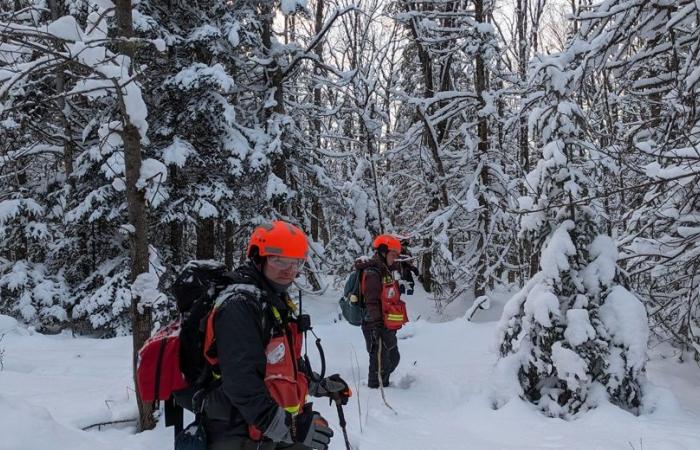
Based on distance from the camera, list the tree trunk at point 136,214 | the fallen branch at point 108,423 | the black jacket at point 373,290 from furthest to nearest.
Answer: the black jacket at point 373,290 < the fallen branch at point 108,423 < the tree trunk at point 136,214

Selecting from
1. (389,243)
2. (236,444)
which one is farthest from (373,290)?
(236,444)

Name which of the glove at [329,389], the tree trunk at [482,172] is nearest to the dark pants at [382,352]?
the glove at [329,389]

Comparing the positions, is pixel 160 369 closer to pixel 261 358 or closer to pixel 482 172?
pixel 261 358

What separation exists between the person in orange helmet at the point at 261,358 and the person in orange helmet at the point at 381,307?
4.31 meters

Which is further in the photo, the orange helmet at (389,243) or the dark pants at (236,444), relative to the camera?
the orange helmet at (389,243)

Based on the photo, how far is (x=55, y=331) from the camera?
14344 mm

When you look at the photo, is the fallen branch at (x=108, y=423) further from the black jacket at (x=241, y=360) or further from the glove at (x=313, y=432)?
the glove at (x=313, y=432)

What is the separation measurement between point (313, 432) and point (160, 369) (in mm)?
1047

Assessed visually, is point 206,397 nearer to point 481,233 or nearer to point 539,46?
point 481,233

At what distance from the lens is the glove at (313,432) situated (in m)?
3.29

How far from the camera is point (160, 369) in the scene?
328 centimetres

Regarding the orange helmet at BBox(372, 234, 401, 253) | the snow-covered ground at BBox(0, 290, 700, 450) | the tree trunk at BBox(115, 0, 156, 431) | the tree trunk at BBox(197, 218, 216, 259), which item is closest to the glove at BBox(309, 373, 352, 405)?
the snow-covered ground at BBox(0, 290, 700, 450)

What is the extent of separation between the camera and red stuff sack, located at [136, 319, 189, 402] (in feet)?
10.7

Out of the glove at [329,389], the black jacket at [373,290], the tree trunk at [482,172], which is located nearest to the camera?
the glove at [329,389]
